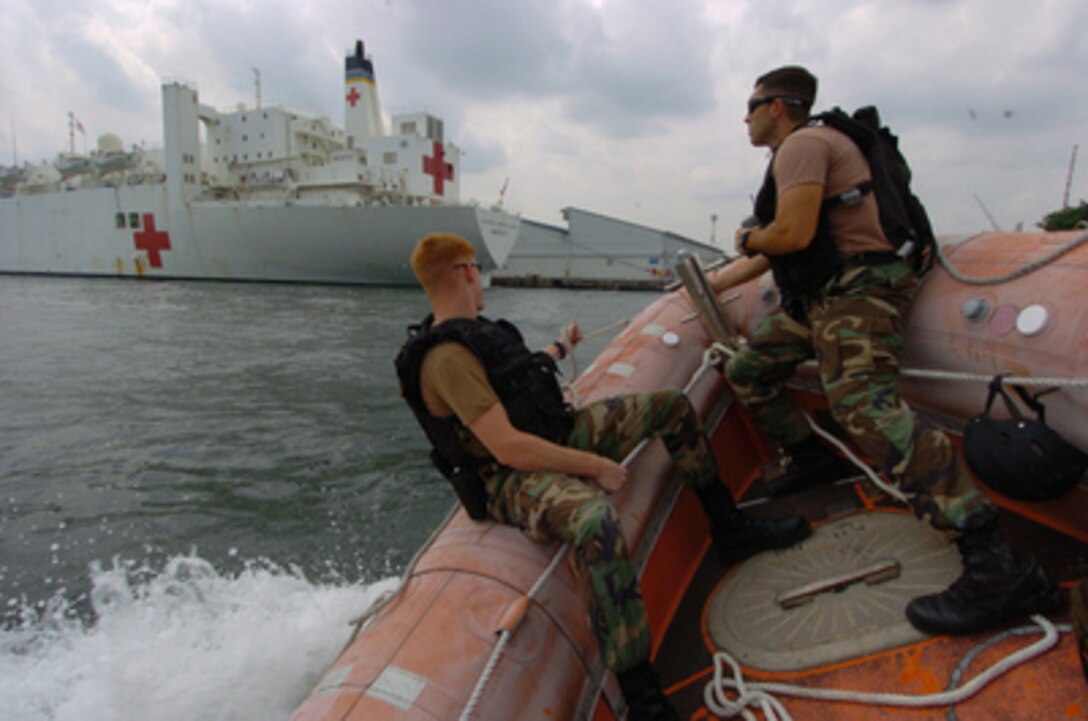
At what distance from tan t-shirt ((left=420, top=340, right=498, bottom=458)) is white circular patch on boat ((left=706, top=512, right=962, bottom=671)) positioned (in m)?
1.08

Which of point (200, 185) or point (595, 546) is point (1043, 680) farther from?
point (200, 185)

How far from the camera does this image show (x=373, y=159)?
31297 millimetres

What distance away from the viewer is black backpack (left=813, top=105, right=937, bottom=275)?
1932 mm

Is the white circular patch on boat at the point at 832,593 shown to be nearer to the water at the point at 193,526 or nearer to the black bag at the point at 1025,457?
the black bag at the point at 1025,457

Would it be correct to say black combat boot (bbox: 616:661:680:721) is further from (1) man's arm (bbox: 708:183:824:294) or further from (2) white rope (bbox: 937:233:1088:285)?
(2) white rope (bbox: 937:233:1088:285)

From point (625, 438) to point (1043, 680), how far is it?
1210mm

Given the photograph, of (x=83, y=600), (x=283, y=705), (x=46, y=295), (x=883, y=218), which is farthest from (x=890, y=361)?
(x=46, y=295)

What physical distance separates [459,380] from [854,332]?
4.02 ft

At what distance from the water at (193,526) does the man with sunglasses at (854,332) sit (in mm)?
2511

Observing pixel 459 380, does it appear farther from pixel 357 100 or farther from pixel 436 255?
pixel 357 100

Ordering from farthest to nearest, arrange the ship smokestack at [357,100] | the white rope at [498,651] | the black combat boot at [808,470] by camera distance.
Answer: the ship smokestack at [357,100] < the black combat boot at [808,470] < the white rope at [498,651]

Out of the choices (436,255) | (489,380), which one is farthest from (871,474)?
(436,255)

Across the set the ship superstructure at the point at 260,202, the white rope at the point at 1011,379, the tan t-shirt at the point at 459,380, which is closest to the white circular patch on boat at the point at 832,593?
the white rope at the point at 1011,379

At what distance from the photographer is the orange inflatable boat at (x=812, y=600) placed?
1.45m
